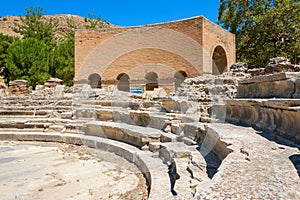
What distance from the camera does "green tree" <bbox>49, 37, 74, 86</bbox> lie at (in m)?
23.3

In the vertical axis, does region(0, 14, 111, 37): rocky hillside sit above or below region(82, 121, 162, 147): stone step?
above

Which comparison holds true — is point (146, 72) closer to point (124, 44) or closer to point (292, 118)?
point (124, 44)

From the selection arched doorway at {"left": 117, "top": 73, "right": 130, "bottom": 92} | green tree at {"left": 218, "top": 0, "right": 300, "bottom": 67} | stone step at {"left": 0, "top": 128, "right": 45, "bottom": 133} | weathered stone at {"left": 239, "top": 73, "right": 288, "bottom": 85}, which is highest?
green tree at {"left": 218, "top": 0, "right": 300, "bottom": 67}

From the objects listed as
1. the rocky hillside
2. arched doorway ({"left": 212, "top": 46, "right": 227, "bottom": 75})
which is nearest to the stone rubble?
arched doorway ({"left": 212, "top": 46, "right": 227, "bottom": 75})

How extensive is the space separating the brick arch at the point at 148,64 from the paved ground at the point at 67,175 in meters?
9.66

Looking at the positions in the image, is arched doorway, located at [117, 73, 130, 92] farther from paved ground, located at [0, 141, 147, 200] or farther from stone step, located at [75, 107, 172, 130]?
paved ground, located at [0, 141, 147, 200]

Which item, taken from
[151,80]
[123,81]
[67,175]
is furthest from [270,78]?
[123,81]

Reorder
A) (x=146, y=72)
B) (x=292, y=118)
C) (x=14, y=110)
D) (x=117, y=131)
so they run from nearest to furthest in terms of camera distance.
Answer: (x=292, y=118) < (x=117, y=131) < (x=14, y=110) < (x=146, y=72)

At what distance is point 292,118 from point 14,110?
30.8ft

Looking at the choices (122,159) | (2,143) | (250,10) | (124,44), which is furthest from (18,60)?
(122,159)

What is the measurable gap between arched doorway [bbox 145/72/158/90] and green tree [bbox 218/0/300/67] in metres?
6.93

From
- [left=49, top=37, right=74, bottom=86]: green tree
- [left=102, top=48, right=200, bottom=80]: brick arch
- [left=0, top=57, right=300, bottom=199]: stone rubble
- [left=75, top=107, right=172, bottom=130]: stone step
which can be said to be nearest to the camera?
[left=0, top=57, right=300, bottom=199]: stone rubble

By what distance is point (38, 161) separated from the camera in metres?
5.66

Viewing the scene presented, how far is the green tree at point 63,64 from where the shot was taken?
2327 cm
